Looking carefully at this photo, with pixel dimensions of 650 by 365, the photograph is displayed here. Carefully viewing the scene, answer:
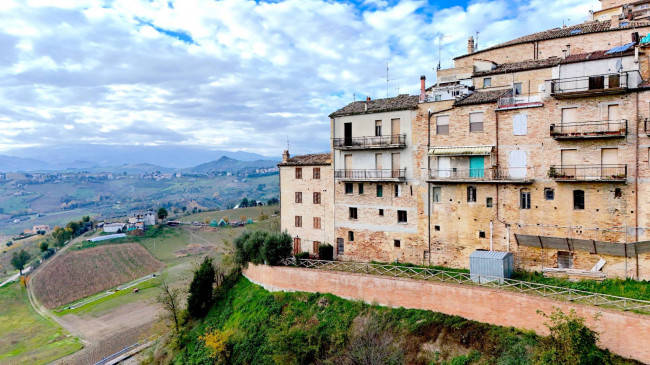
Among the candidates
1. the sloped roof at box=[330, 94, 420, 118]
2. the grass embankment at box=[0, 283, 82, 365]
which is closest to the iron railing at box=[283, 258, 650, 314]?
the sloped roof at box=[330, 94, 420, 118]

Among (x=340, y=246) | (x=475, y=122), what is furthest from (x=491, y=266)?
(x=340, y=246)

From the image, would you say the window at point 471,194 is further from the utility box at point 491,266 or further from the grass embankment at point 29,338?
the grass embankment at point 29,338

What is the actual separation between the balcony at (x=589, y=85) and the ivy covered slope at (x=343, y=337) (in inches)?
602

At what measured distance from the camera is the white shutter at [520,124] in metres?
26.9

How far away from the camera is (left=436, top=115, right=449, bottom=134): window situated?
30062 millimetres

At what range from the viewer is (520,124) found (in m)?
27.1

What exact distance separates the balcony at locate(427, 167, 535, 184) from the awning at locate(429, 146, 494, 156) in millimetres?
1254

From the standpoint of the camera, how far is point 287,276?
1280 inches

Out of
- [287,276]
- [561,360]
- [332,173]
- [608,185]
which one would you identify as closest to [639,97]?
[608,185]

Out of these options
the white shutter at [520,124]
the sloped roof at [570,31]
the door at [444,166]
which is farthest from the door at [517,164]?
the sloped roof at [570,31]

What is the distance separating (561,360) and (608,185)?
13206mm

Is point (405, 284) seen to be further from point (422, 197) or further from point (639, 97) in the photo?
point (639, 97)

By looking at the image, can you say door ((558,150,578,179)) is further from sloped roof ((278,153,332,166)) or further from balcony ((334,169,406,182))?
sloped roof ((278,153,332,166))

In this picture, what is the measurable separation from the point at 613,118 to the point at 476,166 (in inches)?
341
